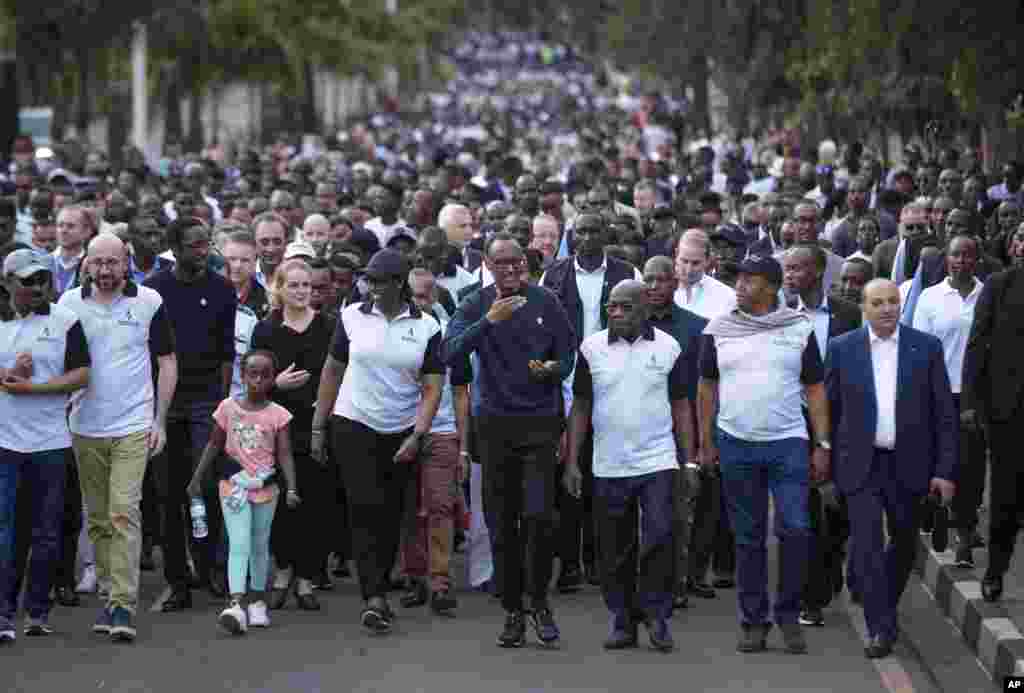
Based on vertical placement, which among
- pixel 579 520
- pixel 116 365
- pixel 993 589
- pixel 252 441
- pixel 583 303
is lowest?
pixel 993 589

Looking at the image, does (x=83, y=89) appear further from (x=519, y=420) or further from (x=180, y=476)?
(x=519, y=420)

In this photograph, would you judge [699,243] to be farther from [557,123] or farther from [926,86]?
[557,123]

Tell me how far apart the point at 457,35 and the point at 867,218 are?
139m

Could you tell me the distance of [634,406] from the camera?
1192cm

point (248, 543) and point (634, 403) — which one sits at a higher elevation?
point (634, 403)

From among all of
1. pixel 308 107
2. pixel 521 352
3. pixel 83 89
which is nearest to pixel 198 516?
pixel 521 352

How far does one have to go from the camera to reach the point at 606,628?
12.7 meters

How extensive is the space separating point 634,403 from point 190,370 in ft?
9.05

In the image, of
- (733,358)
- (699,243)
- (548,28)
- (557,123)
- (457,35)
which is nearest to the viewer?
(733,358)

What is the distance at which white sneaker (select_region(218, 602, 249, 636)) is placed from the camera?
1245 cm

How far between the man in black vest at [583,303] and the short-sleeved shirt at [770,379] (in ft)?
7.38

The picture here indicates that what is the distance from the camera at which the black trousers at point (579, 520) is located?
1385 centimetres

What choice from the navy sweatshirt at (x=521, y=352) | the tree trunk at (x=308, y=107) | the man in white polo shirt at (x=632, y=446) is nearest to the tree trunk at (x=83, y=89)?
the tree trunk at (x=308, y=107)

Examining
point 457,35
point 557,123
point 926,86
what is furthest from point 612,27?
point 457,35
